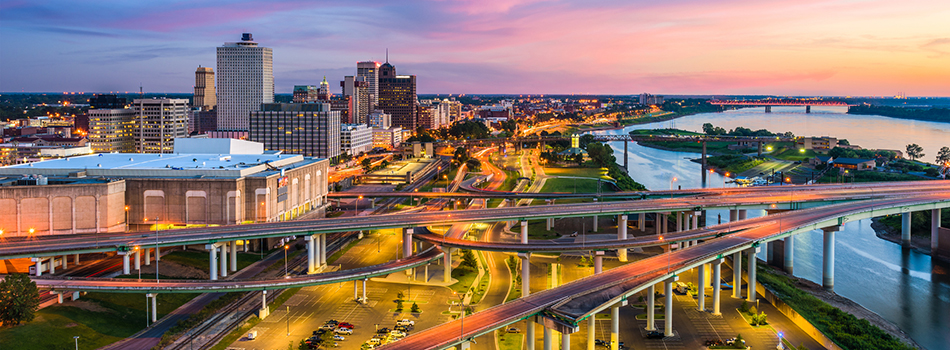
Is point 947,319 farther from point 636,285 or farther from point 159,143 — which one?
point 159,143

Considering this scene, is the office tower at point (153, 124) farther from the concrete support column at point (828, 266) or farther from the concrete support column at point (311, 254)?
the concrete support column at point (828, 266)

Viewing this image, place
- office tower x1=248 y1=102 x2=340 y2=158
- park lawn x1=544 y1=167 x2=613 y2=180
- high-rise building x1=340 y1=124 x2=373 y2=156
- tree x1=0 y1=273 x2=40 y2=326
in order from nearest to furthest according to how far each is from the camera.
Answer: tree x1=0 y1=273 x2=40 y2=326
park lawn x1=544 y1=167 x2=613 y2=180
office tower x1=248 y1=102 x2=340 y2=158
high-rise building x1=340 y1=124 x2=373 y2=156

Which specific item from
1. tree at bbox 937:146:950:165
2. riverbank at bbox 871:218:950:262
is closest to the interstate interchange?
riverbank at bbox 871:218:950:262

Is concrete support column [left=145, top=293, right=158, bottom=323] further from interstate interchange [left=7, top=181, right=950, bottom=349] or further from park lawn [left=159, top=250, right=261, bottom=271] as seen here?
park lawn [left=159, top=250, right=261, bottom=271]

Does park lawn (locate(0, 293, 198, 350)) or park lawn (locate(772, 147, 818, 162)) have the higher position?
park lawn (locate(772, 147, 818, 162))

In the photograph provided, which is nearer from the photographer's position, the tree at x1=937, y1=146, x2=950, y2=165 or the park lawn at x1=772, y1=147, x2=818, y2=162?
the tree at x1=937, y1=146, x2=950, y2=165

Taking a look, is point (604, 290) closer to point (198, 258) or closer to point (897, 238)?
point (198, 258)
